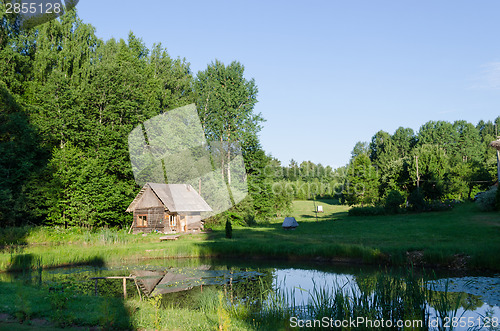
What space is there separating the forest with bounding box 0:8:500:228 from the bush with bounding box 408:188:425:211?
3.20 m

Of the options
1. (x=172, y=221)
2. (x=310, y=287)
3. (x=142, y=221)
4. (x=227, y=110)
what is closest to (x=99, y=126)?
(x=142, y=221)

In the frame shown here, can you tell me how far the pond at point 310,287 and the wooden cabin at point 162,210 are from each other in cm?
1369

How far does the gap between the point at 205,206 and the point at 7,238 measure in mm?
18836

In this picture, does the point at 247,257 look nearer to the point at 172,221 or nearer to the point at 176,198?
the point at 172,221

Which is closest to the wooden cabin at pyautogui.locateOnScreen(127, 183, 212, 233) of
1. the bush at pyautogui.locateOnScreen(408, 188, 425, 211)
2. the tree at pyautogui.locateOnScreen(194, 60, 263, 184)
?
the tree at pyautogui.locateOnScreen(194, 60, 263, 184)

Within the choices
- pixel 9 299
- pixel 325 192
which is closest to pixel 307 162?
pixel 325 192

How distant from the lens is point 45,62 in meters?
38.4

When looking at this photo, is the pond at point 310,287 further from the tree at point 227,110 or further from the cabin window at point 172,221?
the tree at point 227,110

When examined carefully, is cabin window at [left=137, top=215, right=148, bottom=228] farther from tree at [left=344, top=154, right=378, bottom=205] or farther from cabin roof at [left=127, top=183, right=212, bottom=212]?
tree at [left=344, top=154, right=378, bottom=205]

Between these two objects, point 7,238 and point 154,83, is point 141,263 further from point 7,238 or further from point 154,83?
point 154,83

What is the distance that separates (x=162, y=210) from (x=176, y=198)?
226cm

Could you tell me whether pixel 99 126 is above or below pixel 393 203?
above

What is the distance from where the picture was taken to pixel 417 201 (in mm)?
40781

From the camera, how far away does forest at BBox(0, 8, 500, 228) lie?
112 feet
